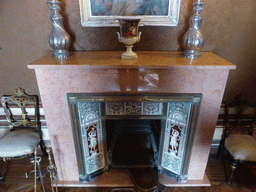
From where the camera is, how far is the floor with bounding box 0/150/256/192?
1.47 m

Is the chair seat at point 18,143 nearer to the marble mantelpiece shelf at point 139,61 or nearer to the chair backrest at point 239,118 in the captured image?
the marble mantelpiece shelf at point 139,61

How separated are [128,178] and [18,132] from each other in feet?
3.50

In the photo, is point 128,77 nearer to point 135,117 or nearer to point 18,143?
point 135,117

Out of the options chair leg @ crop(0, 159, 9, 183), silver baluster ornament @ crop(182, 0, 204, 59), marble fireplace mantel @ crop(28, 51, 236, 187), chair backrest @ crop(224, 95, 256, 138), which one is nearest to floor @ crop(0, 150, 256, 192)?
chair leg @ crop(0, 159, 9, 183)

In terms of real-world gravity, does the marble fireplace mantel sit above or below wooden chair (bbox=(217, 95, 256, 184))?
above

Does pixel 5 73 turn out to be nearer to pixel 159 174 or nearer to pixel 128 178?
pixel 128 178

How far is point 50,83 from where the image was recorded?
1.15 m

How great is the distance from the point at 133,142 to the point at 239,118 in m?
1.02

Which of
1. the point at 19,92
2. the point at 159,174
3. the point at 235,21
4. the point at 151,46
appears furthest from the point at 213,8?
the point at 19,92

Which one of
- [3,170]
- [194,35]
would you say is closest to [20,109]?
[3,170]

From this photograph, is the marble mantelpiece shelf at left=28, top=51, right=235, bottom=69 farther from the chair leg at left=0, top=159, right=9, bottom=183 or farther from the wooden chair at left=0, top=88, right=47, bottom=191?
the chair leg at left=0, top=159, right=9, bottom=183

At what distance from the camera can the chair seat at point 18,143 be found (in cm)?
138

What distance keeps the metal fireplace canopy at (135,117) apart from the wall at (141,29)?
43 cm

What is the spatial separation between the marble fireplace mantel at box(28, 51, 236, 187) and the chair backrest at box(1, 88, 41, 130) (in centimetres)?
37
